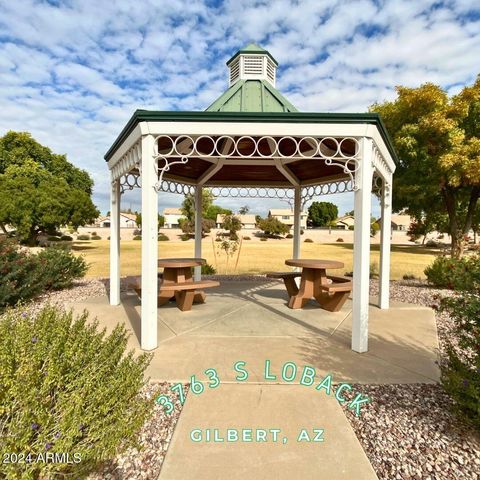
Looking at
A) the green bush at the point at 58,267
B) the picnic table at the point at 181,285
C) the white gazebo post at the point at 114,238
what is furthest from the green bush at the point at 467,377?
the green bush at the point at 58,267

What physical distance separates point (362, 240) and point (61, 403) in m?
3.79

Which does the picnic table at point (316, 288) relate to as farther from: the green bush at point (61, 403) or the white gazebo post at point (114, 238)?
the green bush at point (61, 403)

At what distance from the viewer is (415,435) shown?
100 inches

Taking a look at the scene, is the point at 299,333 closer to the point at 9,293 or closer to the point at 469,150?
the point at 9,293

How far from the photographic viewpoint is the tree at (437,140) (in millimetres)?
12578

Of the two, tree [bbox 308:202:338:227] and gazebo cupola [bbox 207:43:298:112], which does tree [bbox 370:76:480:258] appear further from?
tree [bbox 308:202:338:227]

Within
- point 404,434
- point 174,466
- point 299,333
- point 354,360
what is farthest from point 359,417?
point 299,333

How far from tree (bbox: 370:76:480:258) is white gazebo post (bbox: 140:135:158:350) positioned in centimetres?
1185

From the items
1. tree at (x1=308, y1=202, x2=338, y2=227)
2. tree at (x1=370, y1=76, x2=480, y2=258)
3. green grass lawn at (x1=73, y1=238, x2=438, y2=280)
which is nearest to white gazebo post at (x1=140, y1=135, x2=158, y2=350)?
green grass lawn at (x1=73, y1=238, x2=438, y2=280)

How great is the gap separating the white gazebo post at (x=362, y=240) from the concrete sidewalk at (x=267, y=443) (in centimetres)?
144

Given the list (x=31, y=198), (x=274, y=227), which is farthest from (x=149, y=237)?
(x=274, y=227)

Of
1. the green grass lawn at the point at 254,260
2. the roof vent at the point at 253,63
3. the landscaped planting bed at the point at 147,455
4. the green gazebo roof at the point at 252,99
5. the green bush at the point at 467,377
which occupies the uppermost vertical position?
the roof vent at the point at 253,63

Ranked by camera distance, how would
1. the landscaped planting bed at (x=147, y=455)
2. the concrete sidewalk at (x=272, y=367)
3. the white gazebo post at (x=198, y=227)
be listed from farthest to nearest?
the white gazebo post at (x=198, y=227), the concrete sidewalk at (x=272, y=367), the landscaped planting bed at (x=147, y=455)

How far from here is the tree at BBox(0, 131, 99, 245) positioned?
25453 millimetres
